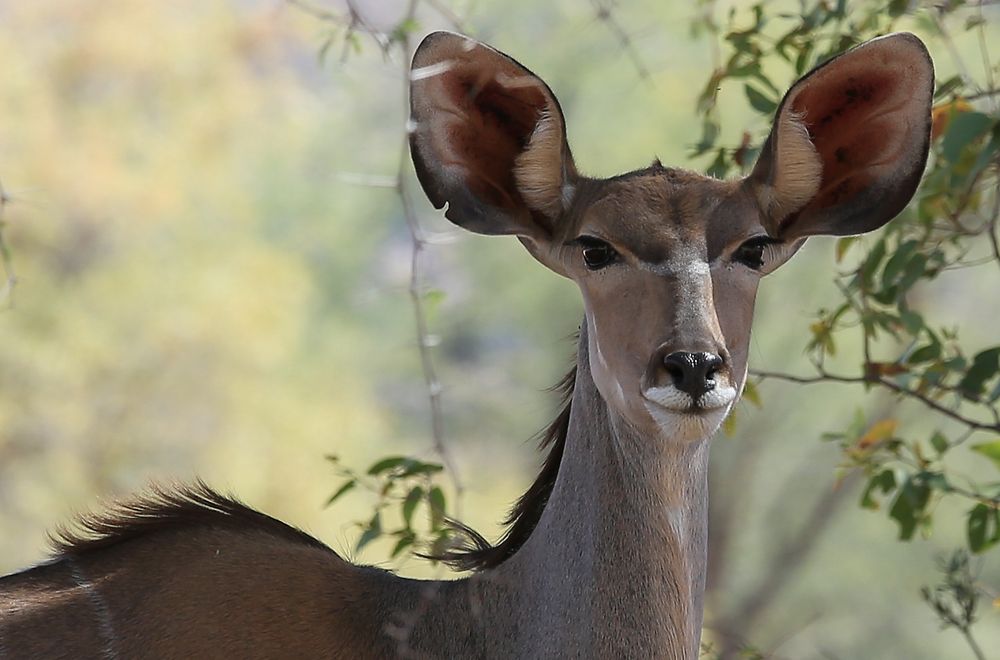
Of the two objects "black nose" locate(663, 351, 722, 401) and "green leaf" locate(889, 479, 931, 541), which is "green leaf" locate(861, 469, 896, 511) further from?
"black nose" locate(663, 351, 722, 401)

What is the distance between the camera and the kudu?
318cm

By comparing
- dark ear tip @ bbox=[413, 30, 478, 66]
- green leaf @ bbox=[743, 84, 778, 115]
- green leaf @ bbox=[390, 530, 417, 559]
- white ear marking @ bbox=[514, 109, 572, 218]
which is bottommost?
green leaf @ bbox=[390, 530, 417, 559]

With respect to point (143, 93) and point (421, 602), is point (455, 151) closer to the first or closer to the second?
point (421, 602)

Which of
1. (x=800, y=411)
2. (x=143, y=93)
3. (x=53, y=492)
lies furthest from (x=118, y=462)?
(x=800, y=411)

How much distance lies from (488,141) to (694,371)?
0.79 metres

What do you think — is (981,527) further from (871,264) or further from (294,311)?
(294,311)

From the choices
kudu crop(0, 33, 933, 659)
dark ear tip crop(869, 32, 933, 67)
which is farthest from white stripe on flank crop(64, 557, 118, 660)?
dark ear tip crop(869, 32, 933, 67)

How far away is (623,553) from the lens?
10.6ft

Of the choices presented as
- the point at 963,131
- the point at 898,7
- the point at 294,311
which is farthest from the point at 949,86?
the point at 294,311

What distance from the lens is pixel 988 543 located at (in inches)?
172

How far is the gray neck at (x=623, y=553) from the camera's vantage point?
3.20 m

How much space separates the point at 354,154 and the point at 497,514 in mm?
6719

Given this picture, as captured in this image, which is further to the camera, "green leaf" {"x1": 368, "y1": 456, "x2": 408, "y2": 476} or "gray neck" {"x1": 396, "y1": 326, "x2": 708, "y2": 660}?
"green leaf" {"x1": 368, "y1": 456, "x2": 408, "y2": 476}

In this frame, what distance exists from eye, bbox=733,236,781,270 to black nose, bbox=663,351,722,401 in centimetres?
35
